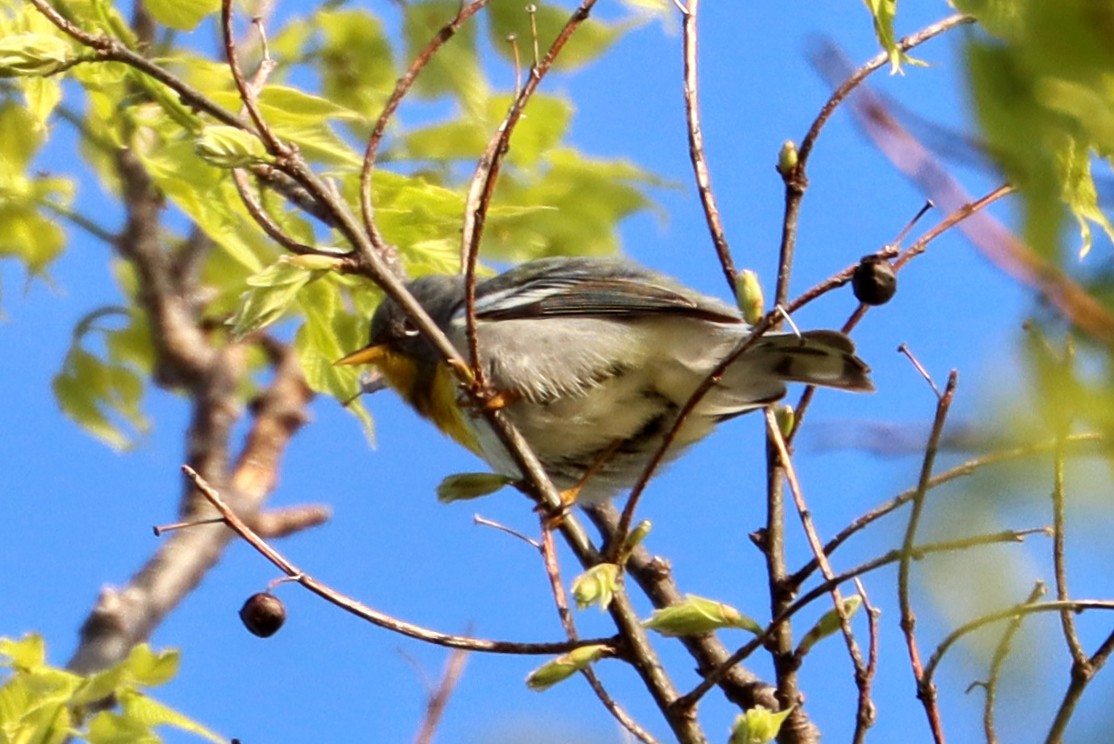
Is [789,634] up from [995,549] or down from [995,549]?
up

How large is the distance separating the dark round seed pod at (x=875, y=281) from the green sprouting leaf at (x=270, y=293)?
80 cm

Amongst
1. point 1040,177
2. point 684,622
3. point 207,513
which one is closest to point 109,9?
point 684,622

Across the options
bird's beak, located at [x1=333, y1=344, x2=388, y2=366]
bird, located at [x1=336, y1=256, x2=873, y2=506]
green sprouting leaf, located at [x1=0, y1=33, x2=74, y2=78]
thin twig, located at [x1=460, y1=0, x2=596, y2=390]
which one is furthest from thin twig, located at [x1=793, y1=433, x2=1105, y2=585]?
bird's beak, located at [x1=333, y1=344, x2=388, y2=366]

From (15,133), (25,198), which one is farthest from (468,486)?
(15,133)

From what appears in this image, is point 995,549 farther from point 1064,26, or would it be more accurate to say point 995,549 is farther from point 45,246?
point 45,246

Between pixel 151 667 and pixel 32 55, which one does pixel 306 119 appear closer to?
pixel 32 55

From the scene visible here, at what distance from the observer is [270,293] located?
196 cm

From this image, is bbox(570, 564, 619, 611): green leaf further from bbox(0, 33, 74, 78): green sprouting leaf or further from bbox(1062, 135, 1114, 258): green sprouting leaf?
bbox(0, 33, 74, 78): green sprouting leaf

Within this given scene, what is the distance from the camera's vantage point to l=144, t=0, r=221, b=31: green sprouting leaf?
241 centimetres

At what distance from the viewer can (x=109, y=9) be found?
241 cm

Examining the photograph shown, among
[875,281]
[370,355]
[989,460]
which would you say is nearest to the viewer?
[989,460]

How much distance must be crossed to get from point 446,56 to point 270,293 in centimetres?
104

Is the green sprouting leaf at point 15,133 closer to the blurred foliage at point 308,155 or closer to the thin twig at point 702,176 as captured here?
the blurred foliage at point 308,155

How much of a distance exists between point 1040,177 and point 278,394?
4313mm
